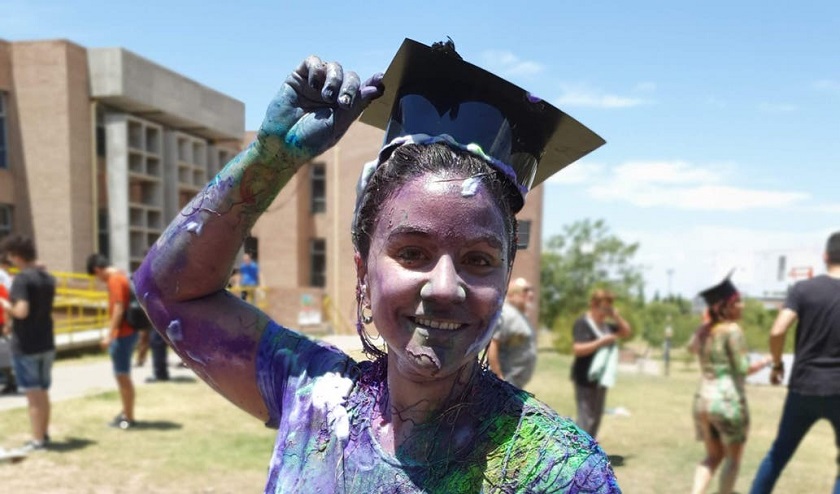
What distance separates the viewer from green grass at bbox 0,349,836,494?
5.31 m

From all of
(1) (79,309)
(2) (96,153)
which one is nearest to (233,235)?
(1) (79,309)

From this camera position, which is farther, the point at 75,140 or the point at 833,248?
the point at 75,140

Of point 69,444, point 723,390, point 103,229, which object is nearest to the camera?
point 723,390

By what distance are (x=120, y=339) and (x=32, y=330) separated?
0.95 metres

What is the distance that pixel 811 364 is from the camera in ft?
13.8

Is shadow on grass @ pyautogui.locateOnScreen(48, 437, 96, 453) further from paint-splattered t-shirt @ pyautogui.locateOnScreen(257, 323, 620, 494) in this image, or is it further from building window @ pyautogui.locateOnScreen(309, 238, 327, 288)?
building window @ pyautogui.locateOnScreen(309, 238, 327, 288)

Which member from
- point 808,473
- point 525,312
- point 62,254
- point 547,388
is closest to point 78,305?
point 62,254

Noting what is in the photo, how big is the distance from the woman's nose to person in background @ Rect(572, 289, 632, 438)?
4.67 metres

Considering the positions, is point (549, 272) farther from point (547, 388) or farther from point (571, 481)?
point (571, 481)

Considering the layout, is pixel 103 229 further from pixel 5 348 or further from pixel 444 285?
pixel 444 285

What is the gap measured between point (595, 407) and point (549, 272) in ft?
77.5

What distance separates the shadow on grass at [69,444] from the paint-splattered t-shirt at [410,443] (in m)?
5.32

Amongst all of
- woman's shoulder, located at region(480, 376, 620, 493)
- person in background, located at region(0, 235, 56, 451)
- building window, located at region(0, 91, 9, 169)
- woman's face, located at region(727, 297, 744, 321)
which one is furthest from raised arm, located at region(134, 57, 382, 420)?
building window, located at region(0, 91, 9, 169)

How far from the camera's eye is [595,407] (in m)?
5.80
